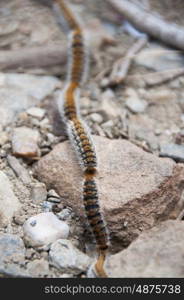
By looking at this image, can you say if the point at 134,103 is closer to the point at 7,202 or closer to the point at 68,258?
the point at 7,202

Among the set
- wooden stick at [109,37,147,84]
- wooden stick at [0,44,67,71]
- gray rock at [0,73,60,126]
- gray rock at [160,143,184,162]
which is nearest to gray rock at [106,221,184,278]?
gray rock at [160,143,184,162]

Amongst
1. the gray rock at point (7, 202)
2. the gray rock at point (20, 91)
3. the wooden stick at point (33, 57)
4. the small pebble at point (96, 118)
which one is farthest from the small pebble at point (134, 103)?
the gray rock at point (7, 202)

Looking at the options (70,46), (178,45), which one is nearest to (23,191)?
(70,46)

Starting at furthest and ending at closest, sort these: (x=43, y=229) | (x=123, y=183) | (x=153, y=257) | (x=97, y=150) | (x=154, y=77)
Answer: (x=154, y=77)
(x=97, y=150)
(x=123, y=183)
(x=43, y=229)
(x=153, y=257)

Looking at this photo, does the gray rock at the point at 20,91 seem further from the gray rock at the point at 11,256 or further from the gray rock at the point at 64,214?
the gray rock at the point at 11,256

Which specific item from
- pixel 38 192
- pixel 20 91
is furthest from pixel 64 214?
pixel 20 91

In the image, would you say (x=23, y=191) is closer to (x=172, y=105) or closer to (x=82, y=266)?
(x=82, y=266)

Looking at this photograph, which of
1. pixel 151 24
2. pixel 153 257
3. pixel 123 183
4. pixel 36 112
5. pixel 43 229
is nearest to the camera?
pixel 153 257
